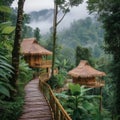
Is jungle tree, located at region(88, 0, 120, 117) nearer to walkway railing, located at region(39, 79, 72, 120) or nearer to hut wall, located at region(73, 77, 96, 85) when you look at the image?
walkway railing, located at region(39, 79, 72, 120)

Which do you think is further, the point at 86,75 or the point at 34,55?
the point at 34,55

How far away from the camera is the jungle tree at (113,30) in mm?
18594

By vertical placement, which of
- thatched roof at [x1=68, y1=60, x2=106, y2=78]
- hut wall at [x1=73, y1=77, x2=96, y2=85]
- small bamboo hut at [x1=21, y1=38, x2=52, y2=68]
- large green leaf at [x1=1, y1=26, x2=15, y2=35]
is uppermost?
A: large green leaf at [x1=1, y1=26, x2=15, y2=35]

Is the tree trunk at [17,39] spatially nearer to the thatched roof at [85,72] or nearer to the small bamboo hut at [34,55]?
the thatched roof at [85,72]

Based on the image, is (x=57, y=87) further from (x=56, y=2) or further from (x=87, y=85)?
(x=56, y=2)

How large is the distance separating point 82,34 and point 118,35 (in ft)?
354

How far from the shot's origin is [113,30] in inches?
742

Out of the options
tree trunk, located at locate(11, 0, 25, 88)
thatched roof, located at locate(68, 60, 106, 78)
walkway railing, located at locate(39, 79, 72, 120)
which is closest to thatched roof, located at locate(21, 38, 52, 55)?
thatched roof, located at locate(68, 60, 106, 78)

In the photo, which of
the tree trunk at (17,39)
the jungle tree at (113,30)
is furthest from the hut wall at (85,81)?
the tree trunk at (17,39)

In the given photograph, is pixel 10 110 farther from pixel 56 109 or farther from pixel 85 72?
pixel 85 72

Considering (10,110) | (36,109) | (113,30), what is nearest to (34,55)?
(113,30)

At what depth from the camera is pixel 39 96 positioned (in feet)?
57.4

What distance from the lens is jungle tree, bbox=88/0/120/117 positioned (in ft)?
61.0

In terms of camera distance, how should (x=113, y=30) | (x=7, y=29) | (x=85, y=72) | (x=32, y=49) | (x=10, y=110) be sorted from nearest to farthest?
1. (x=7, y=29)
2. (x=10, y=110)
3. (x=113, y=30)
4. (x=85, y=72)
5. (x=32, y=49)
